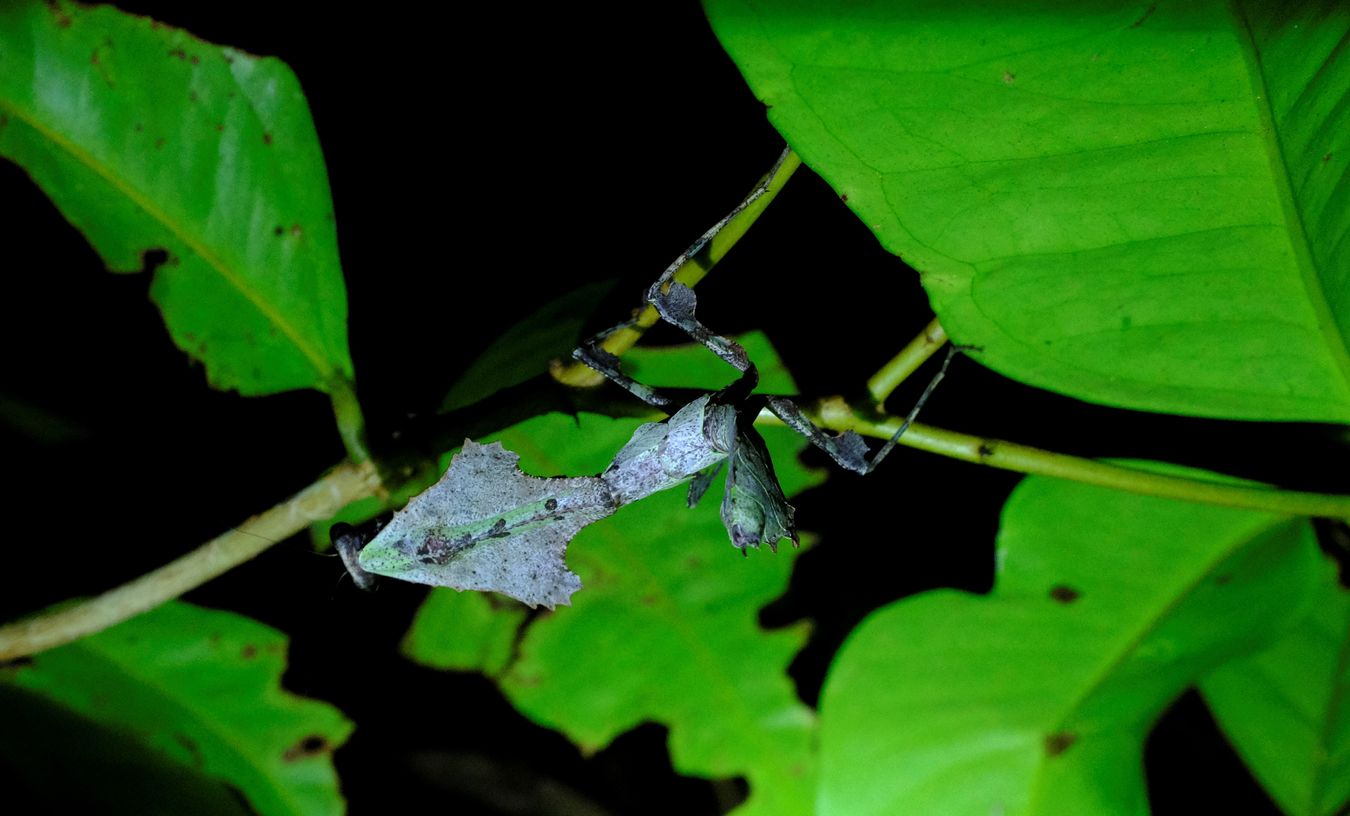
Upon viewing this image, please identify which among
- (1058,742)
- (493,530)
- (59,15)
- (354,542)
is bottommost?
(1058,742)

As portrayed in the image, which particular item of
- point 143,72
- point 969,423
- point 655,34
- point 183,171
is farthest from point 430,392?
point 969,423

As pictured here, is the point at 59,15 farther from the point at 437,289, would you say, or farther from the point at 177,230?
the point at 437,289

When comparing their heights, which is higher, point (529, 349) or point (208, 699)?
point (529, 349)

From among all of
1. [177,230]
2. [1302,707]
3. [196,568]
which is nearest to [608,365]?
[177,230]

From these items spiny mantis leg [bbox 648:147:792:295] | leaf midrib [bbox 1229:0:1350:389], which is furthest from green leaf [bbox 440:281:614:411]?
leaf midrib [bbox 1229:0:1350:389]

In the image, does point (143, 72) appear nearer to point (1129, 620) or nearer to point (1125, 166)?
point (1125, 166)

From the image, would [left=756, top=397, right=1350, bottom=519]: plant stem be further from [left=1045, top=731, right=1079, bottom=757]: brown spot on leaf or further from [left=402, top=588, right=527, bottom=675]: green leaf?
[left=402, top=588, right=527, bottom=675]: green leaf
